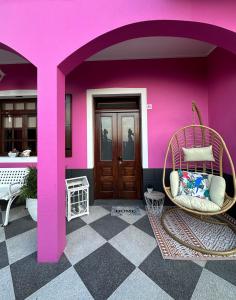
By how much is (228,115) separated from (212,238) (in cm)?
178

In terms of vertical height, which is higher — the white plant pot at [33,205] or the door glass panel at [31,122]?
the door glass panel at [31,122]

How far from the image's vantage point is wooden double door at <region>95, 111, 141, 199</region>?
3.23 meters

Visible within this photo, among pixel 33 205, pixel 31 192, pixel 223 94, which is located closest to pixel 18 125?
pixel 31 192

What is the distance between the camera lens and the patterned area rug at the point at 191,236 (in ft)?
5.31

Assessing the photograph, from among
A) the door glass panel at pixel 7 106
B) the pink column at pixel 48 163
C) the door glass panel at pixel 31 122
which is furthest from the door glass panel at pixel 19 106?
the pink column at pixel 48 163

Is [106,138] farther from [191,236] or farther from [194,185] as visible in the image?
[191,236]

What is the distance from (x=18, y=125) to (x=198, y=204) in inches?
137

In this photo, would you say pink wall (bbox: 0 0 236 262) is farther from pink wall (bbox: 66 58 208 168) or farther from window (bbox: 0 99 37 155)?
window (bbox: 0 99 37 155)

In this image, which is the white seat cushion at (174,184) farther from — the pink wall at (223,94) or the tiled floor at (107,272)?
the pink wall at (223,94)

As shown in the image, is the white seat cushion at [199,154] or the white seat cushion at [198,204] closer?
the white seat cushion at [198,204]

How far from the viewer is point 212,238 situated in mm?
1871

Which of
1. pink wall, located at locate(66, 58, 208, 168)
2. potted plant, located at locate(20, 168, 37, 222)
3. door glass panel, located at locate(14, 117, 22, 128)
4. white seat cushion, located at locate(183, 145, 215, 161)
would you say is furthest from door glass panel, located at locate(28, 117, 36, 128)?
white seat cushion, located at locate(183, 145, 215, 161)

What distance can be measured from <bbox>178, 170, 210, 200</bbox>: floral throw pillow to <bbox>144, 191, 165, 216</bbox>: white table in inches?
16.6

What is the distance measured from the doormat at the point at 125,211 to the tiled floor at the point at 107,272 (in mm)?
548
